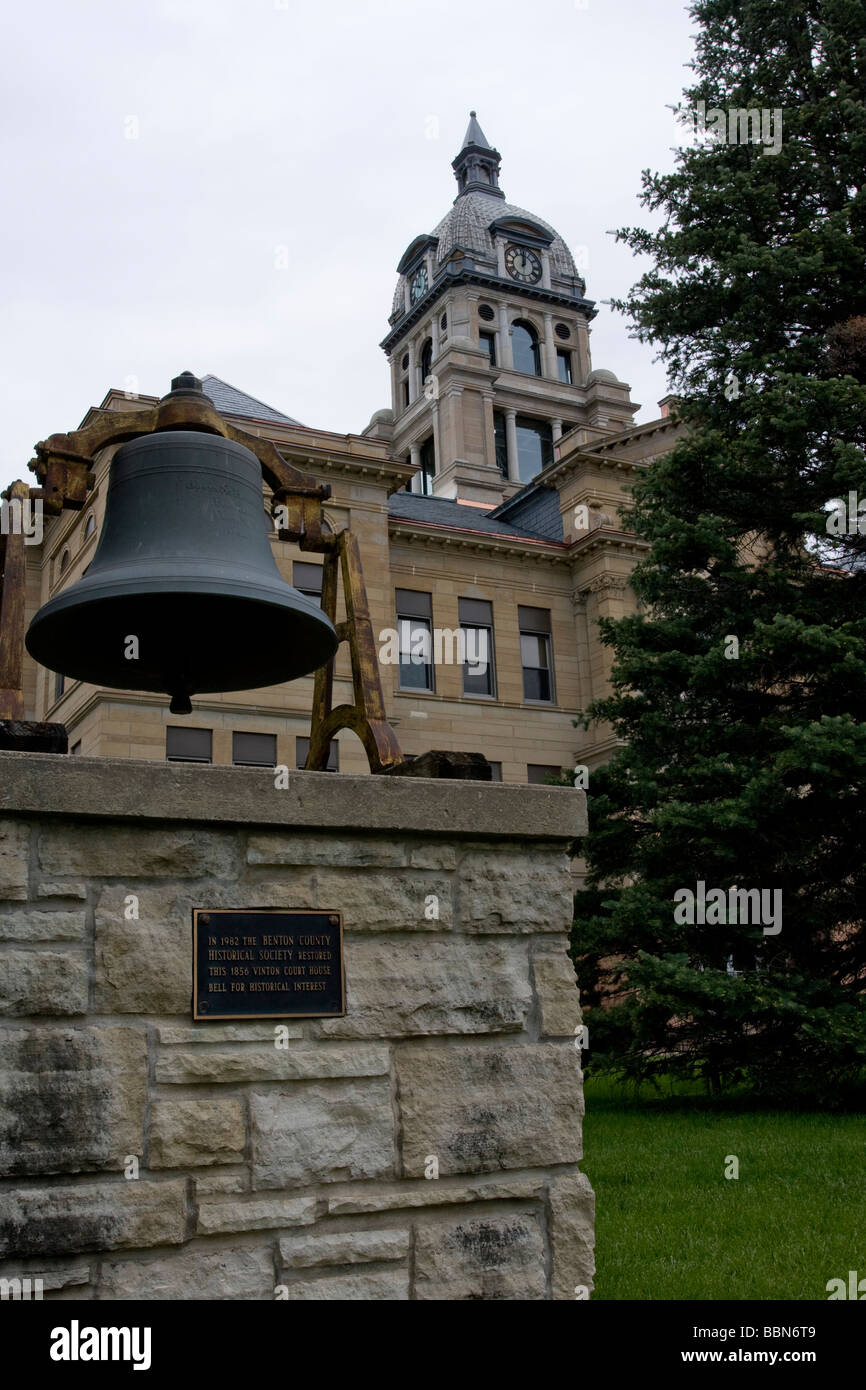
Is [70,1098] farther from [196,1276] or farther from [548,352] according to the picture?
[548,352]

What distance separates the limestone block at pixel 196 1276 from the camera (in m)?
3.68

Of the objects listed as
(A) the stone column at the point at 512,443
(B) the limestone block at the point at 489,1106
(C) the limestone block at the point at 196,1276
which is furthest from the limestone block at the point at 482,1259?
(A) the stone column at the point at 512,443

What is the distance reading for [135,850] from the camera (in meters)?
3.92

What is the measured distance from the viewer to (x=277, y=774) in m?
4.07

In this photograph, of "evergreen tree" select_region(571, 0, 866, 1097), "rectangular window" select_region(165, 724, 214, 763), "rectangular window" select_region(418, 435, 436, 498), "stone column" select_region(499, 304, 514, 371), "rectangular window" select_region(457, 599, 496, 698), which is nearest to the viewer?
"evergreen tree" select_region(571, 0, 866, 1097)

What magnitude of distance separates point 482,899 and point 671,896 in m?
9.97

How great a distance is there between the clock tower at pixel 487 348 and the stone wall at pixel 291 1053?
61.4 metres

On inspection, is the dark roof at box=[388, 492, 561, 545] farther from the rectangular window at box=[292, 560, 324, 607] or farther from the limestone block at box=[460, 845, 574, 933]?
the limestone block at box=[460, 845, 574, 933]

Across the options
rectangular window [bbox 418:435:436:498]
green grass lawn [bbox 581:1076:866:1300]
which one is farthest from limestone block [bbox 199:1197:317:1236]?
rectangular window [bbox 418:435:436:498]

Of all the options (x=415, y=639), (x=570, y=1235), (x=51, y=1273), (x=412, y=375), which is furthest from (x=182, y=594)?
(x=412, y=375)

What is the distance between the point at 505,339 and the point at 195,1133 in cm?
7437

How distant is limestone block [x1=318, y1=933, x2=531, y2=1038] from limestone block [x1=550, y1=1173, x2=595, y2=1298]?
60cm

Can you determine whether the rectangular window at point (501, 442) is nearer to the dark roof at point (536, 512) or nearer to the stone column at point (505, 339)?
the stone column at point (505, 339)

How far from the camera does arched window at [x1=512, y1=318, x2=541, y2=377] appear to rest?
74.9m
